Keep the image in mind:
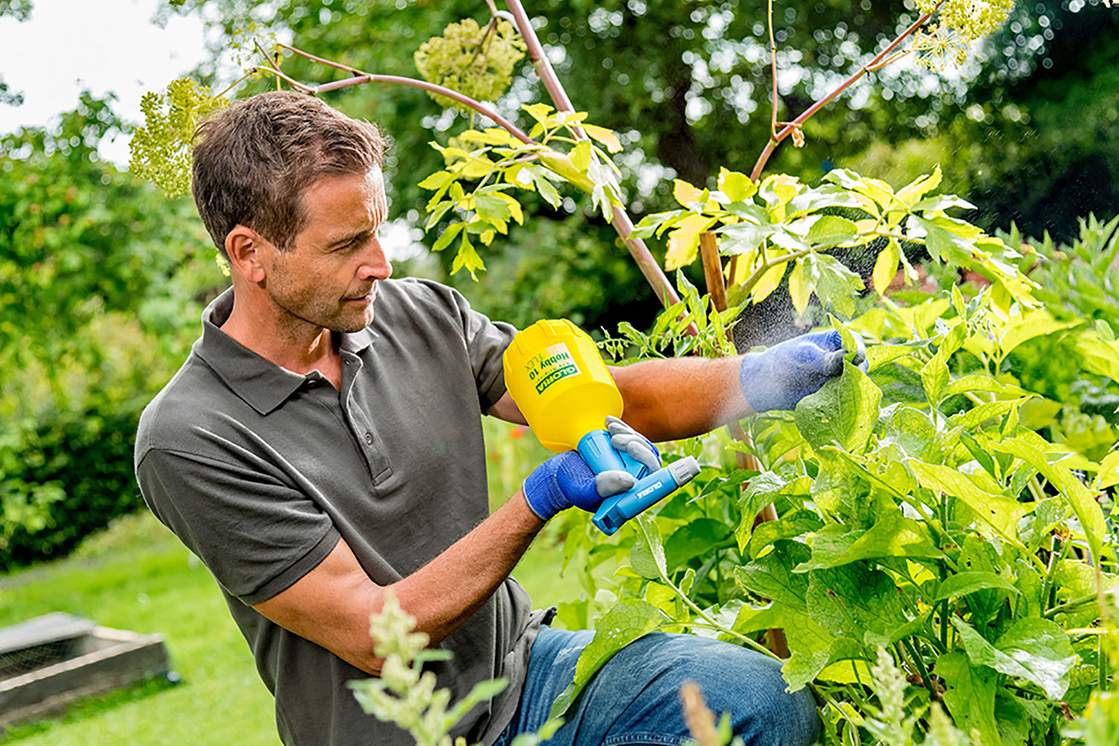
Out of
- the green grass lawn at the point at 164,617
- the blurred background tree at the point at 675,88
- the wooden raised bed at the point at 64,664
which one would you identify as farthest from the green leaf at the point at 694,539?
the wooden raised bed at the point at 64,664

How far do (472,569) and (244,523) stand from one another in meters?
0.32

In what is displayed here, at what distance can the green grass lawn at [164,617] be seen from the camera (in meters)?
4.24

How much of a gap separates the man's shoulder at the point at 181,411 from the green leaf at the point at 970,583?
987 mm

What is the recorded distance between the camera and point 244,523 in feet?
5.38

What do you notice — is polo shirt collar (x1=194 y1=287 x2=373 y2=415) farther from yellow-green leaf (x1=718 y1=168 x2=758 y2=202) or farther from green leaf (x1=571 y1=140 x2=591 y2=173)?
yellow-green leaf (x1=718 y1=168 x2=758 y2=202)

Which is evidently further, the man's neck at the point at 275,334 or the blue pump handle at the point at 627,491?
the man's neck at the point at 275,334

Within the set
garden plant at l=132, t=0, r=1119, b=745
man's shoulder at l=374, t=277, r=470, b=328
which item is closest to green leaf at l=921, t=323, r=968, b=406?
garden plant at l=132, t=0, r=1119, b=745

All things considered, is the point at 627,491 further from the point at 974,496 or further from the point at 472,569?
the point at 974,496

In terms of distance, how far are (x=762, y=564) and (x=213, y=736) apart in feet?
10.2

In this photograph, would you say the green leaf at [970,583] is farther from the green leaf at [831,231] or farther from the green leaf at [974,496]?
the green leaf at [831,231]

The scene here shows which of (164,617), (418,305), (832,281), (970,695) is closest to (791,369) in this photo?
(832,281)

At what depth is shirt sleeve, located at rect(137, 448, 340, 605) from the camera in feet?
5.33

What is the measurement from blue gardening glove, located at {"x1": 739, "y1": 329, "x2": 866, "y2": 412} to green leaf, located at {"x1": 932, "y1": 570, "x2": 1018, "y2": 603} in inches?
13.1

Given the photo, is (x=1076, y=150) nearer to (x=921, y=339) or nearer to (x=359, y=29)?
(x=921, y=339)
